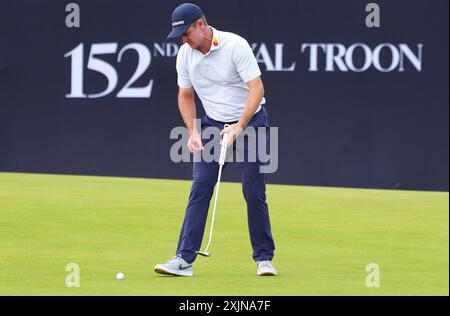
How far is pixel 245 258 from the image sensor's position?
8680mm

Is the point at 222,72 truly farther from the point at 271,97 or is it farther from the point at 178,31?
the point at 271,97

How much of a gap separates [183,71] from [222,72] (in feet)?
1.09

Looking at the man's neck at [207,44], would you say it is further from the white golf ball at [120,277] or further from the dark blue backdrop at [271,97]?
the dark blue backdrop at [271,97]

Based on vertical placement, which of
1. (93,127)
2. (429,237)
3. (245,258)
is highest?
(93,127)

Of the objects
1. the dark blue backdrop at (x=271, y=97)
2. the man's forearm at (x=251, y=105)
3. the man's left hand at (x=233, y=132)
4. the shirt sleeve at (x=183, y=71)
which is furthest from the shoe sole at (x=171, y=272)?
the dark blue backdrop at (x=271, y=97)

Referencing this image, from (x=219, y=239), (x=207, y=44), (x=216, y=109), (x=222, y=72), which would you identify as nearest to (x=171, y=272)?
(x=216, y=109)

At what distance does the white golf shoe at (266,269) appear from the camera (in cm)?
775

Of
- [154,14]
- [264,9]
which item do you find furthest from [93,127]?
[264,9]

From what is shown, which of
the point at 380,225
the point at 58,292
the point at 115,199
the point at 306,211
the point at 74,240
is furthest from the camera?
the point at 115,199

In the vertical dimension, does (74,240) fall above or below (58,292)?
above

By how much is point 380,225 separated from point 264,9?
418cm

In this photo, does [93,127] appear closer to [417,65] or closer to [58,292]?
[417,65]

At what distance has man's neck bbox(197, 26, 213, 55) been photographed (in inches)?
303

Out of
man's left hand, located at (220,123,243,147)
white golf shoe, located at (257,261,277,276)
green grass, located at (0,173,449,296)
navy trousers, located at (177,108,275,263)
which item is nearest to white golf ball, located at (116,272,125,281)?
green grass, located at (0,173,449,296)
